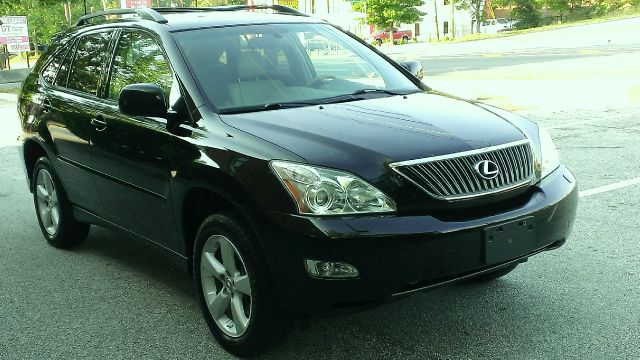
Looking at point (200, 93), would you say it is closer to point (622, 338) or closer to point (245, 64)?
point (245, 64)

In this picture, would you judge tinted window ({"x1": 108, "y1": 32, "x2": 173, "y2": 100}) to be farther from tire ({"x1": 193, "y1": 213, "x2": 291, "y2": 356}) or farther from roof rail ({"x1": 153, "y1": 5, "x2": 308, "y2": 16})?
tire ({"x1": 193, "y1": 213, "x2": 291, "y2": 356})

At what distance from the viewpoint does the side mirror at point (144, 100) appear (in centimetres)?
401

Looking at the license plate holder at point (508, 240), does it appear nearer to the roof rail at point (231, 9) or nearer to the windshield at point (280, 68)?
the windshield at point (280, 68)

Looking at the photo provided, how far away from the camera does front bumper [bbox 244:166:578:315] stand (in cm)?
315

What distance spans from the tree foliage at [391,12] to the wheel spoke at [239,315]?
204 ft

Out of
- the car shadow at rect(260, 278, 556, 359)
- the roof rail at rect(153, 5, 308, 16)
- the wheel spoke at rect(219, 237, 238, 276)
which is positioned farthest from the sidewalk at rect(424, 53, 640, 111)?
the wheel spoke at rect(219, 237, 238, 276)

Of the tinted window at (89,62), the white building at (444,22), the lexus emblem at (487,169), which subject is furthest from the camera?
the white building at (444,22)

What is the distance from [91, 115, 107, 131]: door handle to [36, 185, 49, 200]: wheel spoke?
54.3 inches

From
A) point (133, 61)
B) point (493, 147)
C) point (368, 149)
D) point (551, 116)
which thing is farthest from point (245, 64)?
point (551, 116)

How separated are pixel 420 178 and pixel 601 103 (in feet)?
36.2

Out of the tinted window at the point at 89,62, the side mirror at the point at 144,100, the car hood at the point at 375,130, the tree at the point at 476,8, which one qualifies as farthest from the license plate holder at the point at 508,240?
the tree at the point at 476,8

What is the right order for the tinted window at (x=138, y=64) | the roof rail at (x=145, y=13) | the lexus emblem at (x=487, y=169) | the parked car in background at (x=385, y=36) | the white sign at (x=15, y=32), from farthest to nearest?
the parked car in background at (x=385, y=36) → the white sign at (x=15, y=32) → the roof rail at (x=145, y=13) → the tinted window at (x=138, y=64) → the lexus emblem at (x=487, y=169)

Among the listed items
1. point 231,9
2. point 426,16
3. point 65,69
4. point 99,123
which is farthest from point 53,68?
point 426,16

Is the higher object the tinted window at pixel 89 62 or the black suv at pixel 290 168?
the tinted window at pixel 89 62
